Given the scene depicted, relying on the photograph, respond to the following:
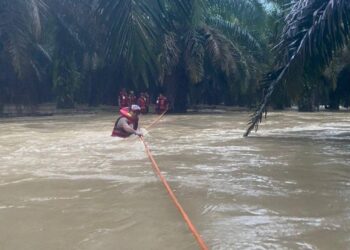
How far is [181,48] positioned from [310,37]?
1380cm

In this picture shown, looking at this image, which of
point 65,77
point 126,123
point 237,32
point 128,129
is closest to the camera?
point 128,129

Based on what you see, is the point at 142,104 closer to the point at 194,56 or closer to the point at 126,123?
the point at 194,56

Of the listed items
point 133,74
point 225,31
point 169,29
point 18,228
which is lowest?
point 18,228

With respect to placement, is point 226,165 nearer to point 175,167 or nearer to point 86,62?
point 175,167

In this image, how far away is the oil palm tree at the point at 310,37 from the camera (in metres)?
8.99

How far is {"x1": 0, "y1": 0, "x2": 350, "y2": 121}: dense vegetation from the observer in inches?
167

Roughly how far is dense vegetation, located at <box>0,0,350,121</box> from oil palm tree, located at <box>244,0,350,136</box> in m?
0.02

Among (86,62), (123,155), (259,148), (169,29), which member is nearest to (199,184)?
(169,29)

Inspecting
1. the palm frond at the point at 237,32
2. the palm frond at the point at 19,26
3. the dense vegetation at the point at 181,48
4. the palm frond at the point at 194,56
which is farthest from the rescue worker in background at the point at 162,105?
the palm frond at the point at 19,26

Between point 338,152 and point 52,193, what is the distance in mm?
5348

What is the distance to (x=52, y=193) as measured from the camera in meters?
5.58

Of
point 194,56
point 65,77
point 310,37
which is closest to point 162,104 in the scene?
point 194,56

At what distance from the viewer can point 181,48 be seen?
22797 mm

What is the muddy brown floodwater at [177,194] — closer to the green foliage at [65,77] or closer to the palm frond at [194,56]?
the green foliage at [65,77]
